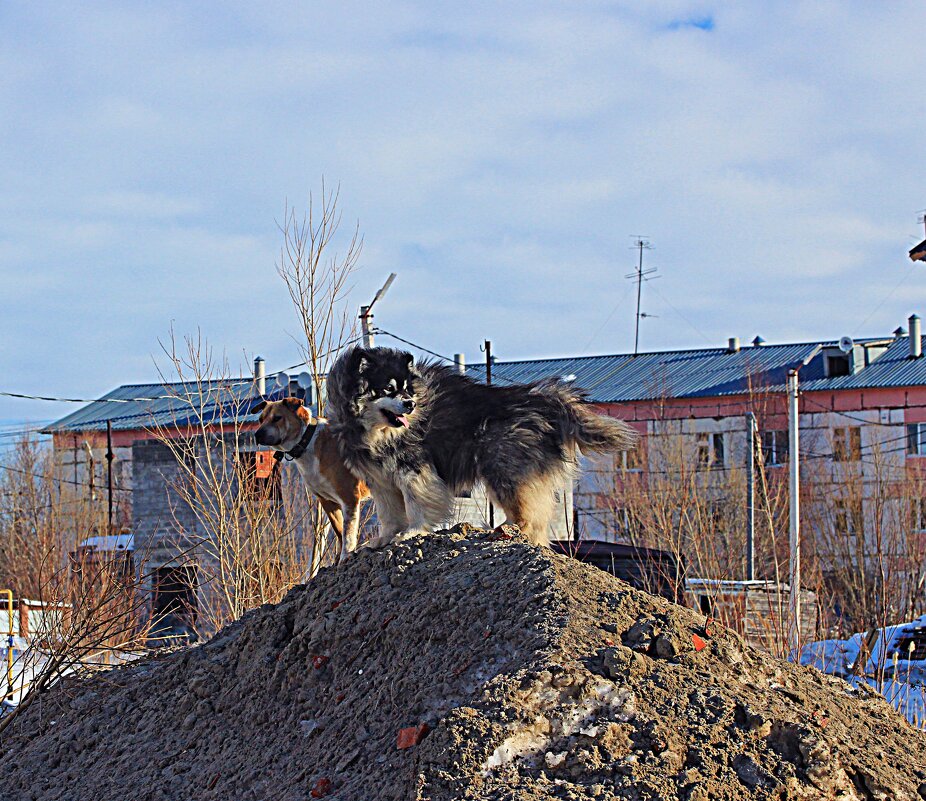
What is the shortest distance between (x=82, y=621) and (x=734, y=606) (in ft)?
20.2

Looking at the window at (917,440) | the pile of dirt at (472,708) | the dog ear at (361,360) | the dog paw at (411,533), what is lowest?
the pile of dirt at (472,708)

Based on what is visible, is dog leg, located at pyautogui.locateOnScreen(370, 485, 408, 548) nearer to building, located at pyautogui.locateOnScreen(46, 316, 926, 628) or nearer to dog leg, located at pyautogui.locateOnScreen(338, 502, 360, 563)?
dog leg, located at pyautogui.locateOnScreen(338, 502, 360, 563)

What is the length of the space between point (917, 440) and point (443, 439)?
111ft

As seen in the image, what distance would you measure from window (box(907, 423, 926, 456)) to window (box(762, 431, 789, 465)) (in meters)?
3.93

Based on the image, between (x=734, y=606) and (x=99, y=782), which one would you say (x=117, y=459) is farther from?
(x=99, y=782)

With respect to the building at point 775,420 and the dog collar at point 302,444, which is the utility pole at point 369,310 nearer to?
the dog collar at point 302,444

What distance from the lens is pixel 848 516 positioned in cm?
3284

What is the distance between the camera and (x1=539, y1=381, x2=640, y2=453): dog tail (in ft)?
20.9

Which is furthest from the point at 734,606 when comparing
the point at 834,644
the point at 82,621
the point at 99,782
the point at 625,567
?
the point at 625,567

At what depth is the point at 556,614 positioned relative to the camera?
177 inches

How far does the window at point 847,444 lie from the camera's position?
119 ft

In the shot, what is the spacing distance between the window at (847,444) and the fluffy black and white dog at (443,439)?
104ft

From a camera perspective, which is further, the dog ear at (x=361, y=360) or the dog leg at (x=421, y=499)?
the dog ear at (x=361, y=360)

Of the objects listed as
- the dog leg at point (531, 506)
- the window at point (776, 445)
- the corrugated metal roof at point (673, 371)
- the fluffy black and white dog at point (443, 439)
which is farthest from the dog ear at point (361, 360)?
the corrugated metal roof at point (673, 371)
